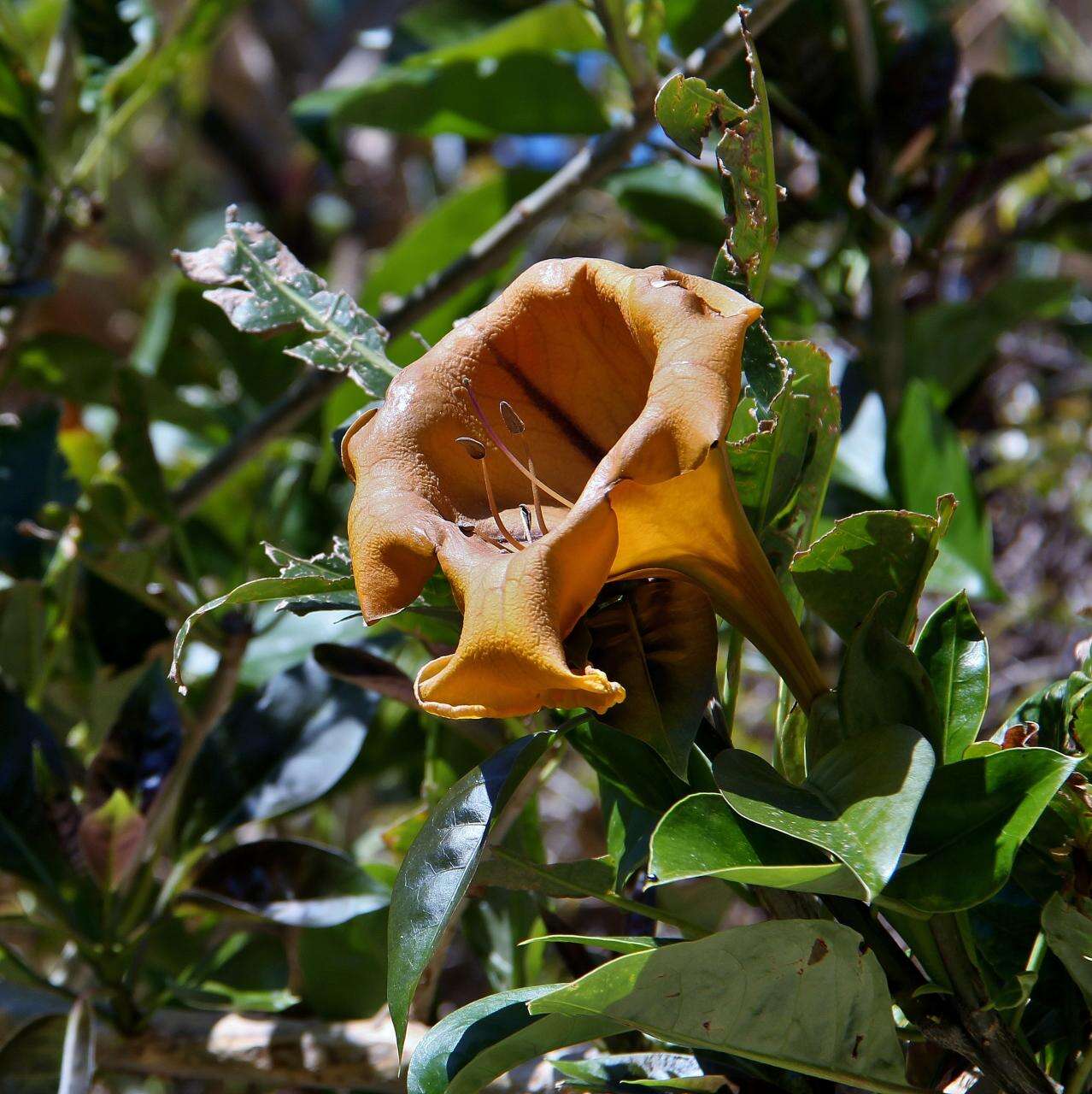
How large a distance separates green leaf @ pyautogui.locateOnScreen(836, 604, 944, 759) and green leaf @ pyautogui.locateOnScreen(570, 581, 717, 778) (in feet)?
0.26

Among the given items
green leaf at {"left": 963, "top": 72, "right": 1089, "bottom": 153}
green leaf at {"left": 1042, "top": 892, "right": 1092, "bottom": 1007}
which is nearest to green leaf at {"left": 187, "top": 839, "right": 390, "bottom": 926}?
green leaf at {"left": 1042, "top": 892, "right": 1092, "bottom": 1007}

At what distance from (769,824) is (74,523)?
90cm

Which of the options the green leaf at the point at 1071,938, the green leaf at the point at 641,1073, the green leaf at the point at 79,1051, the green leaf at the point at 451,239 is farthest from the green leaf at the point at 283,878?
the green leaf at the point at 451,239

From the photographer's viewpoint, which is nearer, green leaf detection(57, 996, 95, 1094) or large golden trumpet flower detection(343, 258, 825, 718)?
large golden trumpet flower detection(343, 258, 825, 718)

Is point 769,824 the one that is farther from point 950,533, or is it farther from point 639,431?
point 950,533

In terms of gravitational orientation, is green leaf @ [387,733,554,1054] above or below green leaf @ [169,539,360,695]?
below

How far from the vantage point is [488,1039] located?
0.66 metres

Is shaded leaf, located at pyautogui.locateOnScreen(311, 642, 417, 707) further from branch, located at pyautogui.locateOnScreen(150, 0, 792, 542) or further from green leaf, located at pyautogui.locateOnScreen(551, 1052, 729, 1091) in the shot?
branch, located at pyautogui.locateOnScreen(150, 0, 792, 542)

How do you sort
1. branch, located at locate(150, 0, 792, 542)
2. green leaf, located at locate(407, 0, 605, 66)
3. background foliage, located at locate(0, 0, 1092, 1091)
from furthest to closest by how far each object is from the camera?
green leaf, located at locate(407, 0, 605, 66), branch, located at locate(150, 0, 792, 542), background foliage, located at locate(0, 0, 1092, 1091)

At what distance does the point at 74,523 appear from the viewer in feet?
3.98

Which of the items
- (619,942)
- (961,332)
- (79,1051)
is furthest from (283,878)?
(961,332)

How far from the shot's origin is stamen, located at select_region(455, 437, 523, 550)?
62 centimetres

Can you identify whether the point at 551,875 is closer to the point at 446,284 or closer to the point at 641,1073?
the point at 641,1073

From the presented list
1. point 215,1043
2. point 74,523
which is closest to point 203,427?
point 74,523
